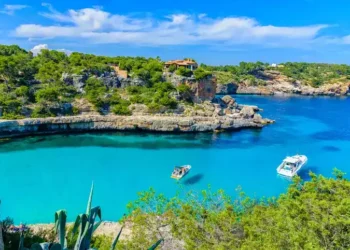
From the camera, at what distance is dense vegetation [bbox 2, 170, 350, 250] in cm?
723

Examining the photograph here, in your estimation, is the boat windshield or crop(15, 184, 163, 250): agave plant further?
the boat windshield

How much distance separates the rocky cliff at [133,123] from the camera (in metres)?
33.2

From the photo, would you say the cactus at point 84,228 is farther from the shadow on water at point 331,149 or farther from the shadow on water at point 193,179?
the shadow on water at point 331,149

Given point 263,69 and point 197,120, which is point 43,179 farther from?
point 263,69

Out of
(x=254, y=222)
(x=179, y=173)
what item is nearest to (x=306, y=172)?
(x=179, y=173)

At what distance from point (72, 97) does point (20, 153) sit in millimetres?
12940

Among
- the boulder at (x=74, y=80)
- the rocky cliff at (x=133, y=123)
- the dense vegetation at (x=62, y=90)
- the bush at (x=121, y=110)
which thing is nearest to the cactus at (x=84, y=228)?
the rocky cliff at (x=133, y=123)

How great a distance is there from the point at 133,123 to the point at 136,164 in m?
10.8

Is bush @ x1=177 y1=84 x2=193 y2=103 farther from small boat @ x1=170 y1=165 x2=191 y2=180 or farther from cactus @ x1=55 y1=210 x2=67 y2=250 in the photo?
cactus @ x1=55 y1=210 x2=67 y2=250

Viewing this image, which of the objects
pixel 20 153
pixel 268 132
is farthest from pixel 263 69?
pixel 20 153

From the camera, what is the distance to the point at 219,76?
8700 cm

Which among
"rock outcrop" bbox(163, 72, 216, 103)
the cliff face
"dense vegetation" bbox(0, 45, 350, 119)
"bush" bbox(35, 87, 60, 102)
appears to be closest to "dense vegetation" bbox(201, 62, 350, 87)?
the cliff face

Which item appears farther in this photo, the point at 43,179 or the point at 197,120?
the point at 197,120

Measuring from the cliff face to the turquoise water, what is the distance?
1706 inches
